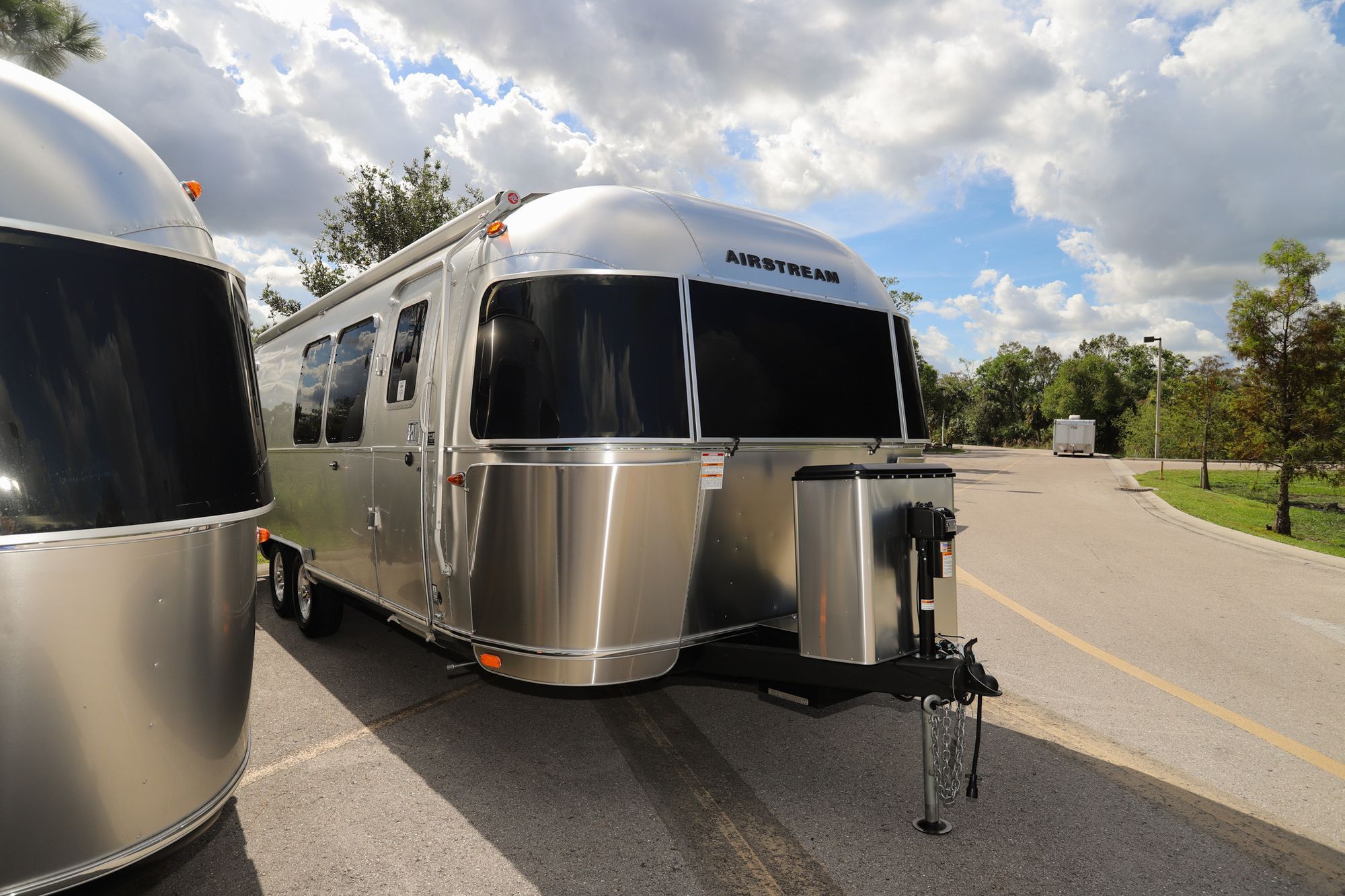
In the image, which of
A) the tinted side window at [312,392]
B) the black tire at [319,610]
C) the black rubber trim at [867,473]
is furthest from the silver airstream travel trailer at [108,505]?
the black tire at [319,610]

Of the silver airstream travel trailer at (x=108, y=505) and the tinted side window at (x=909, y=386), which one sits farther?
the tinted side window at (x=909, y=386)

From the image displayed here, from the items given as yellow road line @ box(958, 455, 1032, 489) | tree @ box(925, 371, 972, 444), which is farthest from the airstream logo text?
tree @ box(925, 371, 972, 444)

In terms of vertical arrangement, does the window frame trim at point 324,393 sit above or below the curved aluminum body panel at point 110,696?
above

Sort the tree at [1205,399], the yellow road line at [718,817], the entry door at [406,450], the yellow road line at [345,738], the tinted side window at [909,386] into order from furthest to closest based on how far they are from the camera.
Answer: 1. the tree at [1205,399]
2. the tinted side window at [909,386]
3. the entry door at [406,450]
4. the yellow road line at [345,738]
5. the yellow road line at [718,817]

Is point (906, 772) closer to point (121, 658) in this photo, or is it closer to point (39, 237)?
point (121, 658)

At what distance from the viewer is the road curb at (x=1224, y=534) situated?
38.3 feet

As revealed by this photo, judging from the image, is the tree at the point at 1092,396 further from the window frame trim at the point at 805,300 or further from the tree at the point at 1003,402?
the window frame trim at the point at 805,300

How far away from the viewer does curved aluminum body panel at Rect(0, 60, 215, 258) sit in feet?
8.50

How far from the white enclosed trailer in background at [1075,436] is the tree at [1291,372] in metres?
38.2

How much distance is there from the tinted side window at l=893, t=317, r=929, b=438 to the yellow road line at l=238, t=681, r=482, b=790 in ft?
11.3

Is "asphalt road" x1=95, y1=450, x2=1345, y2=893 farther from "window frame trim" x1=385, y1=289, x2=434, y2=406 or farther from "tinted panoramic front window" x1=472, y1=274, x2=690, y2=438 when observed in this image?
"window frame trim" x1=385, y1=289, x2=434, y2=406

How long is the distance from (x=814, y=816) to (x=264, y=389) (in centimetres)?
706

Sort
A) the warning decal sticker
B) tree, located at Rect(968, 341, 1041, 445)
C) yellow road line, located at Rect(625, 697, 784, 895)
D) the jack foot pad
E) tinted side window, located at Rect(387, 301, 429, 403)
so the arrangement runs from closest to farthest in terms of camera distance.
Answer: yellow road line, located at Rect(625, 697, 784, 895) < the jack foot pad < the warning decal sticker < tinted side window, located at Rect(387, 301, 429, 403) < tree, located at Rect(968, 341, 1041, 445)

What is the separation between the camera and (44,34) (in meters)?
15.2
